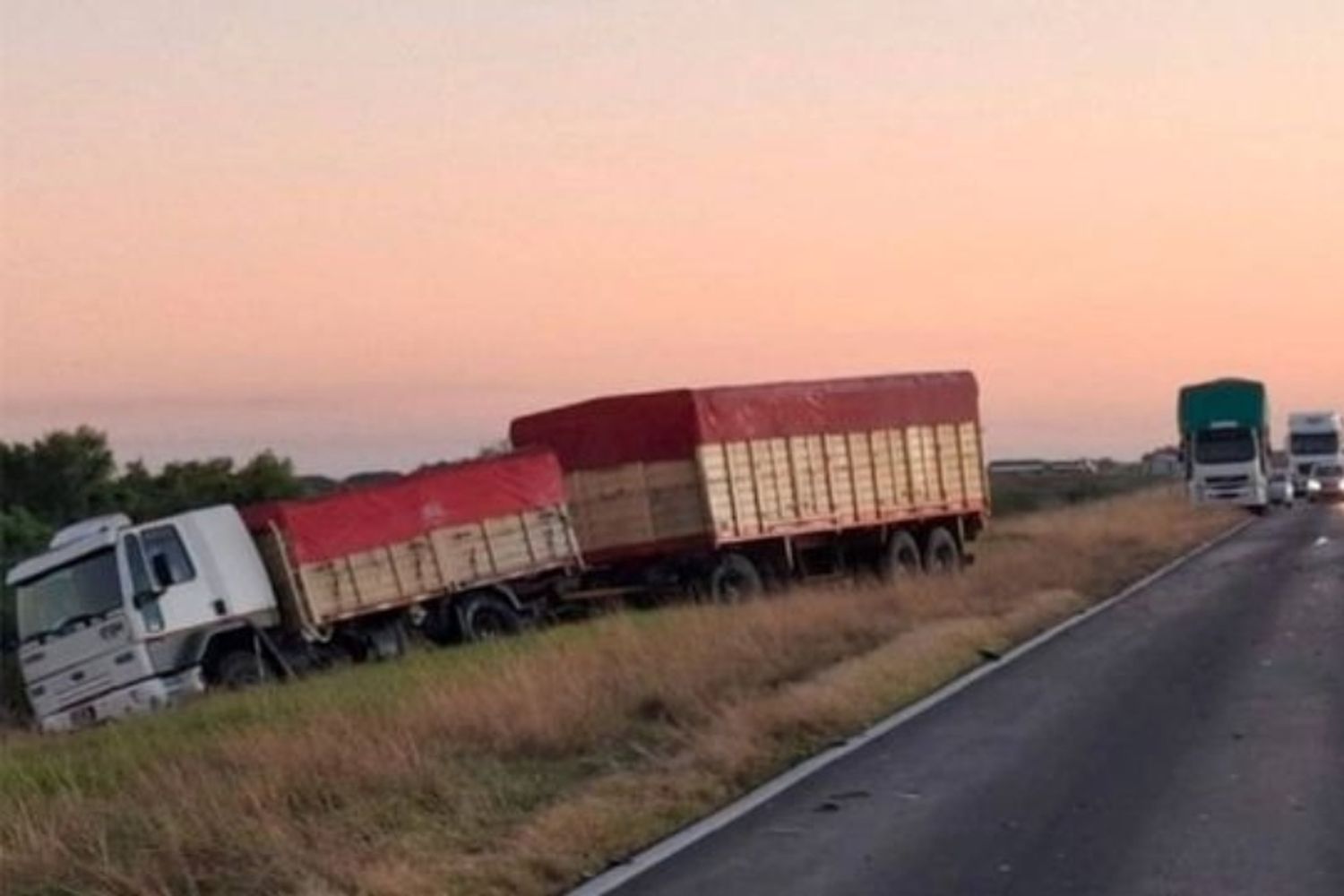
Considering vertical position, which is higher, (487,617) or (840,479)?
(840,479)

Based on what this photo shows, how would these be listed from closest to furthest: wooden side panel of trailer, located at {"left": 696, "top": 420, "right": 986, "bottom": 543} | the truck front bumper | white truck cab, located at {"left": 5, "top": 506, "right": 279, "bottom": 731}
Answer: the truck front bumper, white truck cab, located at {"left": 5, "top": 506, "right": 279, "bottom": 731}, wooden side panel of trailer, located at {"left": 696, "top": 420, "right": 986, "bottom": 543}

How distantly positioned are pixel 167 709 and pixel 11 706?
5000 mm

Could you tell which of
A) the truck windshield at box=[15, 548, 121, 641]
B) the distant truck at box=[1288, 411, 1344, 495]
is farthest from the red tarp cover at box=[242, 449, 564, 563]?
the distant truck at box=[1288, 411, 1344, 495]

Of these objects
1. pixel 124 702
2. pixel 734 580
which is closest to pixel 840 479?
pixel 734 580

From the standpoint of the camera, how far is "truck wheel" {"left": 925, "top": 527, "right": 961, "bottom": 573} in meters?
43.9

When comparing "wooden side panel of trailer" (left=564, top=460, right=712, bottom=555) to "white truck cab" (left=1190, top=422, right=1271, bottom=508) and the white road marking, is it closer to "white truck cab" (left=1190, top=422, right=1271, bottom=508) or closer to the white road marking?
the white road marking

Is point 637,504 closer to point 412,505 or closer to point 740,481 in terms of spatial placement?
point 740,481

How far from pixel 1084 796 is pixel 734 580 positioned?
2326 cm

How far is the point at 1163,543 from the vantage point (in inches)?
2256

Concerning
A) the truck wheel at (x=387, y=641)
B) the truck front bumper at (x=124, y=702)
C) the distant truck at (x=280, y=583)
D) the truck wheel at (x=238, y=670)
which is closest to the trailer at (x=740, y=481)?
the distant truck at (x=280, y=583)

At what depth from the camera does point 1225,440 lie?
74500 millimetres

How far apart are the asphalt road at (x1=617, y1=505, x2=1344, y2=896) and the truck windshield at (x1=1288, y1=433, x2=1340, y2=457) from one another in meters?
69.1

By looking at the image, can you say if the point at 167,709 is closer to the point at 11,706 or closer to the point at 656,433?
the point at 11,706

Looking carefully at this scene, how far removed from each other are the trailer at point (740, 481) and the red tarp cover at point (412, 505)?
1.28 meters
